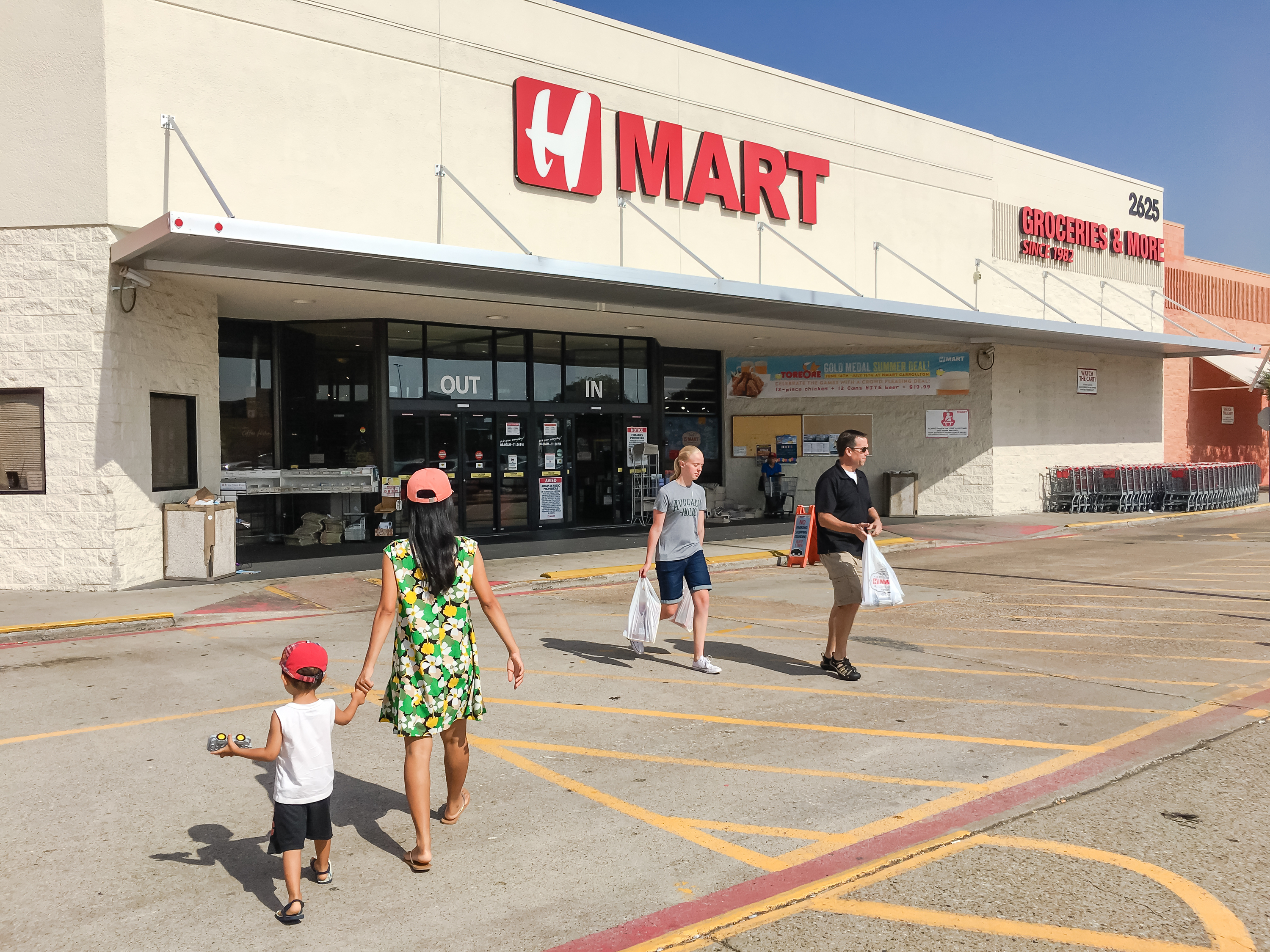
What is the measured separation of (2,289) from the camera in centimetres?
1224

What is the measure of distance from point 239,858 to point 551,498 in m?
15.9

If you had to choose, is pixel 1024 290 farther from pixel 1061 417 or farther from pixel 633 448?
pixel 633 448

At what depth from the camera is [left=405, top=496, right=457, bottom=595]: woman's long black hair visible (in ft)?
14.1

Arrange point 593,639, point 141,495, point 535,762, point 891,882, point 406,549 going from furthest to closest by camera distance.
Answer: point 141,495 → point 593,639 → point 535,762 → point 406,549 → point 891,882

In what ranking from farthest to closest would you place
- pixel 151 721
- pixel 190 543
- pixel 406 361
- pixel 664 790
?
pixel 406 361 → pixel 190 543 → pixel 151 721 → pixel 664 790

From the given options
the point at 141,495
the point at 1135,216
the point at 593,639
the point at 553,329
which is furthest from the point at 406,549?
the point at 1135,216

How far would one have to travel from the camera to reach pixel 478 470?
1906 cm

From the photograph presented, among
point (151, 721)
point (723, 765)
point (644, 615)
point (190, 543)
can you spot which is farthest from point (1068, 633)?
point (190, 543)

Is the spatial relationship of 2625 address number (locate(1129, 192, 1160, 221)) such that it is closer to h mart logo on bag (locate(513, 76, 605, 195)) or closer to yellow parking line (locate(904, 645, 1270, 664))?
h mart logo on bag (locate(513, 76, 605, 195))

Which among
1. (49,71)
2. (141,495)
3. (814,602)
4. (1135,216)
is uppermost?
(1135,216)

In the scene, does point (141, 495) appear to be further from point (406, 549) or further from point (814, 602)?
point (406, 549)

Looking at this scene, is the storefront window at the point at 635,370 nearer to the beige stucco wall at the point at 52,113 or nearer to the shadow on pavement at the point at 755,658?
the beige stucco wall at the point at 52,113

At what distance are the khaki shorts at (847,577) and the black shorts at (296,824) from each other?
4436 millimetres

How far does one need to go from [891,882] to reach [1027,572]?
36.3 feet
